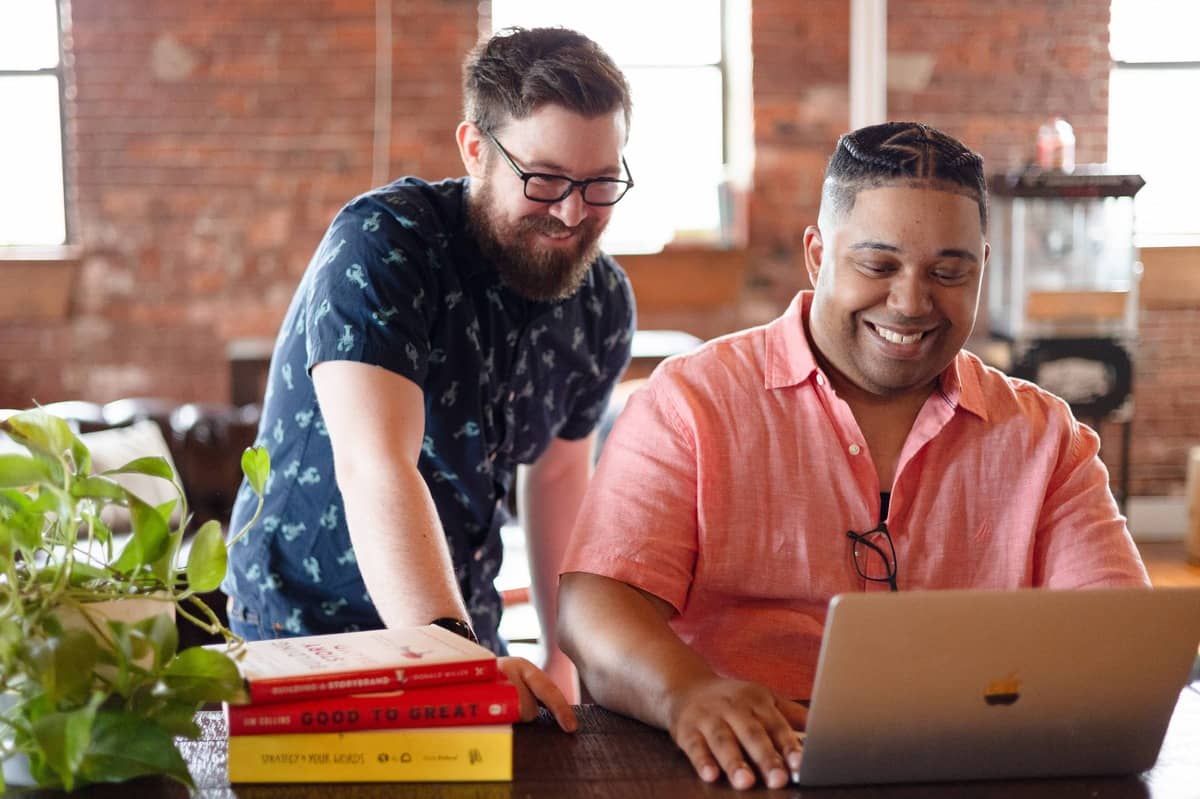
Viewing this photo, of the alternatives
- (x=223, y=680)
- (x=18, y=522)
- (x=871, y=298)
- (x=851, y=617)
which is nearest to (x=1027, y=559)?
(x=871, y=298)

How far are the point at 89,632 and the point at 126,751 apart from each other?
0.32 feet

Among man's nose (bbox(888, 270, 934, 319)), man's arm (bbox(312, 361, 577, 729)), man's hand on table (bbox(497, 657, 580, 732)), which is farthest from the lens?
man's nose (bbox(888, 270, 934, 319))

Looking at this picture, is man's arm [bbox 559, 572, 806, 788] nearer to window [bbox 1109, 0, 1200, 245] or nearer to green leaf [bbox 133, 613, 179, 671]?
green leaf [bbox 133, 613, 179, 671]

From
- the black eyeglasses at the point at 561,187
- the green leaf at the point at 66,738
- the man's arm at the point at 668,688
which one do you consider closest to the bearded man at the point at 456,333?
the black eyeglasses at the point at 561,187

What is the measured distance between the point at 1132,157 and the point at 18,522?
19.7 feet

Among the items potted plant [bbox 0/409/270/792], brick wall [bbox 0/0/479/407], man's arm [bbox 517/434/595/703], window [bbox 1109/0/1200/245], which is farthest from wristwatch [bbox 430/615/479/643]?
window [bbox 1109/0/1200/245]

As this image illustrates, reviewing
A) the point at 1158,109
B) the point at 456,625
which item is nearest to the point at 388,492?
the point at 456,625

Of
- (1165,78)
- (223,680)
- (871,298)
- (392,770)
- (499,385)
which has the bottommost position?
(392,770)

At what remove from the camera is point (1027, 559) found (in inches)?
65.2

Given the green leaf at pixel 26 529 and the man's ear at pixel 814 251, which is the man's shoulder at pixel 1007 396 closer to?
the man's ear at pixel 814 251

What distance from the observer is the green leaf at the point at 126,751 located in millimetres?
1066

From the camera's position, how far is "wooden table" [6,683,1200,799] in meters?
1.19

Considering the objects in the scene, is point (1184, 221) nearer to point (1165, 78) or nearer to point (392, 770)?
point (1165, 78)

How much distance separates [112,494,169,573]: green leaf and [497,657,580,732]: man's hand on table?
0.38m
